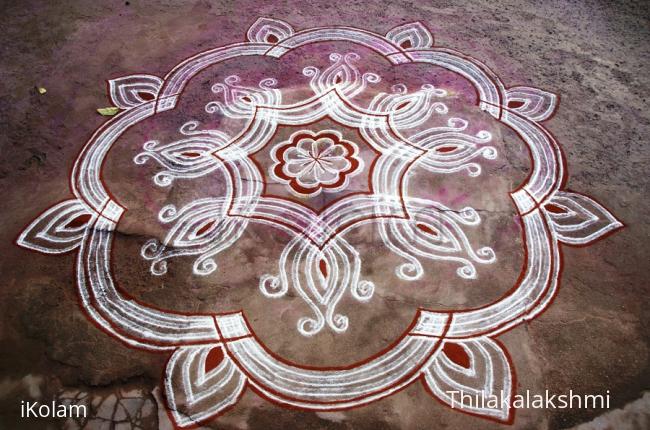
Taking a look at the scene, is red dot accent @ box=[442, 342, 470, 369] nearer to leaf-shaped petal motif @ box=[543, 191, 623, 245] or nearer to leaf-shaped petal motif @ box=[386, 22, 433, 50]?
leaf-shaped petal motif @ box=[543, 191, 623, 245]

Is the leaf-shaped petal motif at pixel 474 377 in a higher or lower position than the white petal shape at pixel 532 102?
lower

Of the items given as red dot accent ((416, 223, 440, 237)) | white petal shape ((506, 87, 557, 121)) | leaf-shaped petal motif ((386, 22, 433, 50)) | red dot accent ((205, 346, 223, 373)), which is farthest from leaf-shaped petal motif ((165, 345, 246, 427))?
leaf-shaped petal motif ((386, 22, 433, 50))

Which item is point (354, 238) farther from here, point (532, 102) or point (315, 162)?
point (532, 102)

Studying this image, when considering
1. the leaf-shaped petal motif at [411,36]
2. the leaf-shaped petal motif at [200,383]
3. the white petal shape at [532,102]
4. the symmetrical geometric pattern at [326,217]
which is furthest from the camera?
the leaf-shaped petal motif at [411,36]

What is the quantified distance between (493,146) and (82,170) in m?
2.83

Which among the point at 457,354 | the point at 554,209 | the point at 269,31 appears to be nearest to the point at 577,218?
the point at 554,209

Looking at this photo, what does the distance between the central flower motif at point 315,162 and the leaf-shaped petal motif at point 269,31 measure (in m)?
1.20

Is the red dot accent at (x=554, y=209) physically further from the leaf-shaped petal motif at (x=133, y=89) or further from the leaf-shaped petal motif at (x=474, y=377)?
the leaf-shaped petal motif at (x=133, y=89)

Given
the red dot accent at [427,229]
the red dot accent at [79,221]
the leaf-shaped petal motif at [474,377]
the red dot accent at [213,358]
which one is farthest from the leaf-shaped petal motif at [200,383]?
the red dot accent at [427,229]

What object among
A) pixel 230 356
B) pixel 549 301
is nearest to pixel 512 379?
pixel 549 301

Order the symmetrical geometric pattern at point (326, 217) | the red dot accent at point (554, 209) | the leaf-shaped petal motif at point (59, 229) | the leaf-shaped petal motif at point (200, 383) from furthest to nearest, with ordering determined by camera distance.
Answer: the red dot accent at point (554, 209)
the leaf-shaped petal motif at point (59, 229)
the symmetrical geometric pattern at point (326, 217)
the leaf-shaped petal motif at point (200, 383)

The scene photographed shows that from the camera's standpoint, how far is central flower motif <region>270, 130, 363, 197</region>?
3.06 metres

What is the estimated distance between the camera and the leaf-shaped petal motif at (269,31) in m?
4.04

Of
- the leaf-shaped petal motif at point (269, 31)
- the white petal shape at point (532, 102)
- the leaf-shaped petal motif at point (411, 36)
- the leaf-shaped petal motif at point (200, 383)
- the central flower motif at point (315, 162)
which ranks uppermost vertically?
the leaf-shaped petal motif at point (411, 36)
